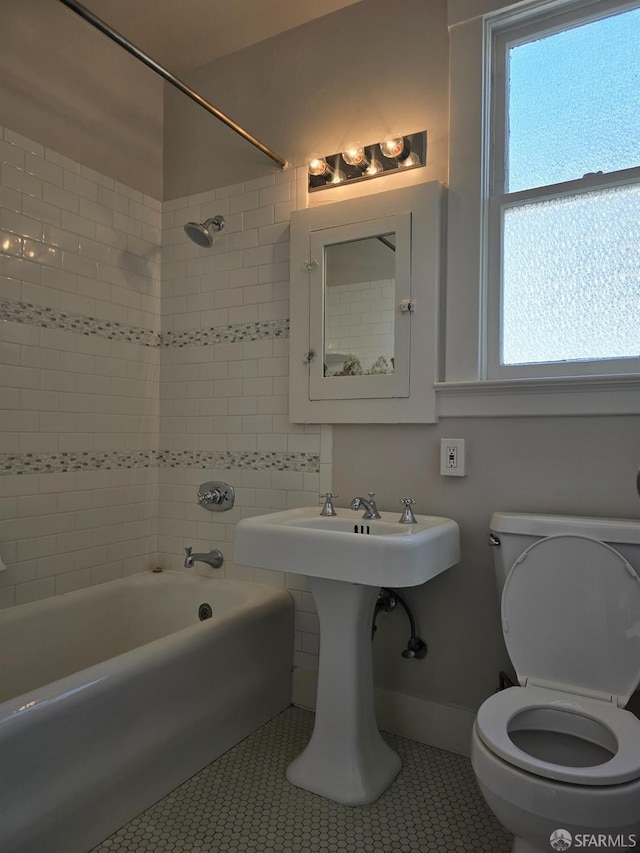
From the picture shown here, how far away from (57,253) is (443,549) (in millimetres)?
1852

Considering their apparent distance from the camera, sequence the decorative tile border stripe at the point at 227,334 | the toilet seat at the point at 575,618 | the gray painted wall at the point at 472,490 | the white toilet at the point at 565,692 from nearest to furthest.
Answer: the white toilet at the point at 565,692
the toilet seat at the point at 575,618
the gray painted wall at the point at 472,490
the decorative tile border stripe at the point at 227,334

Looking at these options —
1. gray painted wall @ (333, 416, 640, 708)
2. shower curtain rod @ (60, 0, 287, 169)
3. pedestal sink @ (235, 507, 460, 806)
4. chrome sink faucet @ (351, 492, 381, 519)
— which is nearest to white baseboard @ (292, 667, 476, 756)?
gray painted wall @ (333, 416, 640, 708)

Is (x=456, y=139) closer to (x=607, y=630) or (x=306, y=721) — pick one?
(x=607, y=630)

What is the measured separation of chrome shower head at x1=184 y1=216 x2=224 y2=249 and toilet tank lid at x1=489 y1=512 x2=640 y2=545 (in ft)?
5.12

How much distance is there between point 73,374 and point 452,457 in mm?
1550

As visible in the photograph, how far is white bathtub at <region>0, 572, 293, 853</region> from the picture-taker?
4.51 ft

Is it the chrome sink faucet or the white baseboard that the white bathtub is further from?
the chrome sink faucet

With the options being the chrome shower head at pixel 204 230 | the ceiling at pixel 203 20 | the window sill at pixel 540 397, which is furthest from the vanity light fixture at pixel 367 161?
the window sill at pixel 540 397

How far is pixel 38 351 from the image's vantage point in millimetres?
2229

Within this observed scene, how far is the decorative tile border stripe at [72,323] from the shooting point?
7.03ft

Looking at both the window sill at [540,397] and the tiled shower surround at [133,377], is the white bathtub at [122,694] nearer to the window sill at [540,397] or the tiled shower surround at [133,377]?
the tiled shower surround at [133,377]

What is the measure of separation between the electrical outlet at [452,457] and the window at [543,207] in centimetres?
12

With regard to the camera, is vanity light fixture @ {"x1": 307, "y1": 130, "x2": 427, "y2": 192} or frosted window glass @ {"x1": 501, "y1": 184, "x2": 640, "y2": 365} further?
vanity light fixture @ {"x1": 307, "y1": 130, "x2": 427, "y2": 192}

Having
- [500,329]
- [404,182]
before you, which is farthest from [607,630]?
[404,182]
